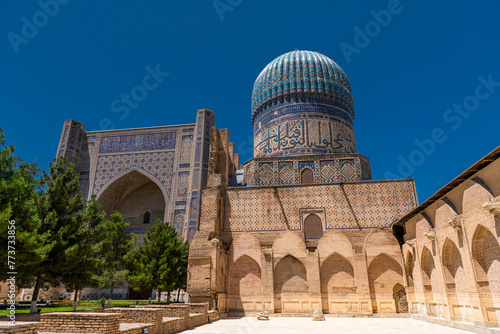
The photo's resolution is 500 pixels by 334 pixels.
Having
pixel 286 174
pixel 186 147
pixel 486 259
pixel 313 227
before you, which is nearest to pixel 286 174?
pixel 286 174

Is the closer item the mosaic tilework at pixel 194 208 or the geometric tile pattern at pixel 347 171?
the geometric tile pattern at pixel 347 171

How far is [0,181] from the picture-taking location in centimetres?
691

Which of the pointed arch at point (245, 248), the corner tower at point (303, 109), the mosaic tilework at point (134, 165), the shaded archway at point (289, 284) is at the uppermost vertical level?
the corner tower at point (303, 109)

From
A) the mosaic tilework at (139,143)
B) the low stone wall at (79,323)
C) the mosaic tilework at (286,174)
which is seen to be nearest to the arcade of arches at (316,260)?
the mosaic tilework at (286,174)

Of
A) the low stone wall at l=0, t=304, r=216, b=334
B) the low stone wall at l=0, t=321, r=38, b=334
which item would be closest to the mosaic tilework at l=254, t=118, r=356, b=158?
the low stone wall at l=0, t=304, r=216, b=334

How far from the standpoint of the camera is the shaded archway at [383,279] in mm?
12749

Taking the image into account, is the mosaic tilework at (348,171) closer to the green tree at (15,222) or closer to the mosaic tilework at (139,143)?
the mosaic tilework at (139,143)

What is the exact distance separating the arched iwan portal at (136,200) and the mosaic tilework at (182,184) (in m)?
2.65

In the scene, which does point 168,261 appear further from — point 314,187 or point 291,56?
point 291,56

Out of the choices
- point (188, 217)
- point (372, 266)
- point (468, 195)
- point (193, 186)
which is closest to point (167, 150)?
point (193, 186)

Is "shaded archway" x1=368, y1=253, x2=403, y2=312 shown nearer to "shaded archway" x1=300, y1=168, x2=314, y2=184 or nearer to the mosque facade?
the mosque facade

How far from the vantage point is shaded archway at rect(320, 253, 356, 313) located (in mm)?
12984

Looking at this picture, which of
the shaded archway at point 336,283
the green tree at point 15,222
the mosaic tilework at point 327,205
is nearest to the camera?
the green tree at point 15,222

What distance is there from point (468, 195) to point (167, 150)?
16.6 meters
